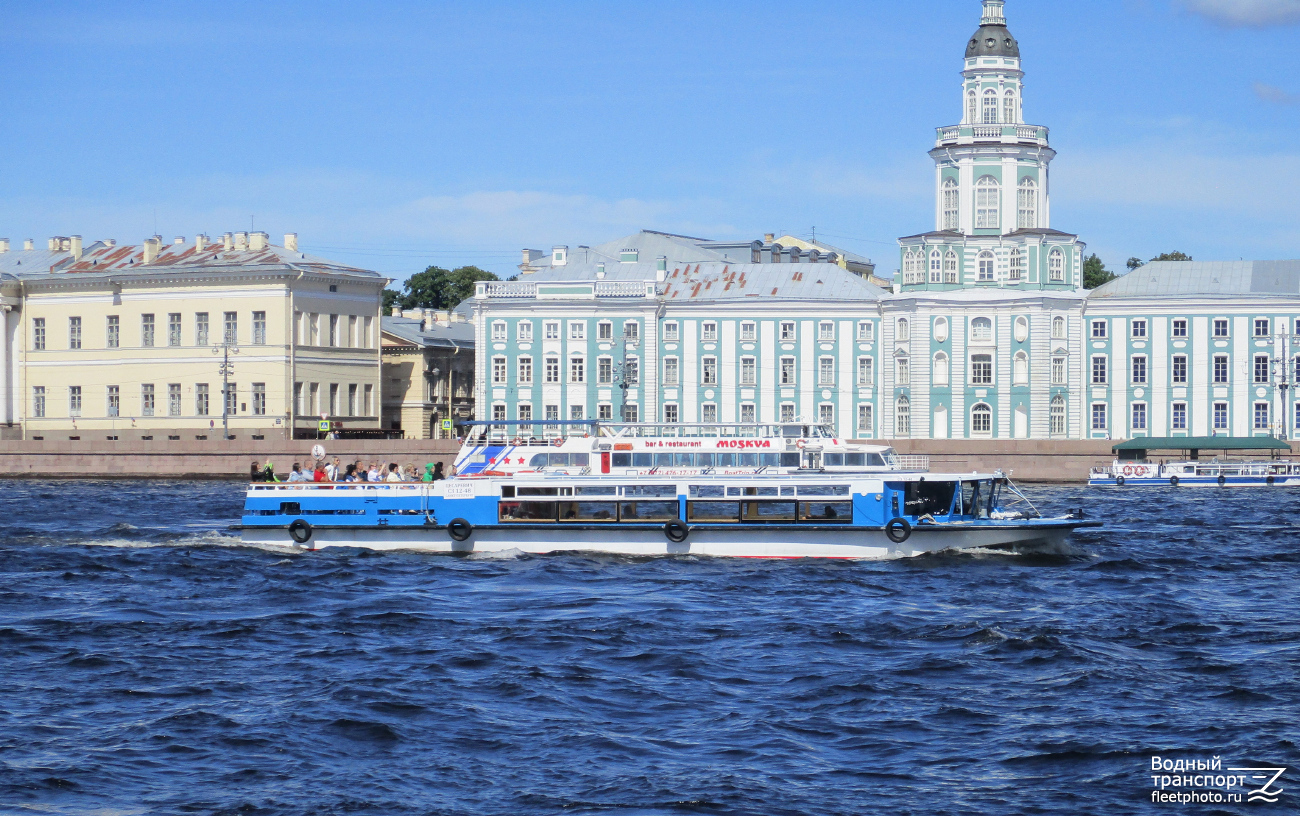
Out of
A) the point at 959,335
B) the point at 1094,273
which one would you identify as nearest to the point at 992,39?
the point at 959,335

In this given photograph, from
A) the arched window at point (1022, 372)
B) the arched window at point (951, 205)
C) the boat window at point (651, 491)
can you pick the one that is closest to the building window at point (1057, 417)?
the arched window at point (1022, 372)

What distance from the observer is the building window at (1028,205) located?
81062 millimetres

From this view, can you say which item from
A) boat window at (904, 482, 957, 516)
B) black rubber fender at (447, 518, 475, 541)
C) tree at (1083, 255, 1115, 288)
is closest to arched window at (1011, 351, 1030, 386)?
tree at (1083, 255, 1115, 288)

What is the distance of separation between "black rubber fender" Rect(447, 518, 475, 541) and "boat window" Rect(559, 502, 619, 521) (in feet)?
5.91

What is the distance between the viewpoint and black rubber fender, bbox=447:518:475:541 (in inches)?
1391

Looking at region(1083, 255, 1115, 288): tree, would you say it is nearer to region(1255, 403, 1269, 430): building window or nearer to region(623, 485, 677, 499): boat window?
region(1255, 403, 1269, 430): building window

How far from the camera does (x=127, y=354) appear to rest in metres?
86.3

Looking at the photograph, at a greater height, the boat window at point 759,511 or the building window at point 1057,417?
the building window at point 1057,417

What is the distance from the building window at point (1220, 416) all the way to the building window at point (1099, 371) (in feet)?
15.9

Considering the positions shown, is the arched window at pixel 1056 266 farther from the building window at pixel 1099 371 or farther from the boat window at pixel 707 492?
the boat window at pixel 707 492

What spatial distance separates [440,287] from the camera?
11656 cm

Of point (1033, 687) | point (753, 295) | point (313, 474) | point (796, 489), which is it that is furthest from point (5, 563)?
point (753, 295)

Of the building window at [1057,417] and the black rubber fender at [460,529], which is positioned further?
the building window at [1057,417]

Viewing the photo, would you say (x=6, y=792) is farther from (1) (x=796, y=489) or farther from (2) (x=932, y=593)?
(1) (x=796, y=489)
